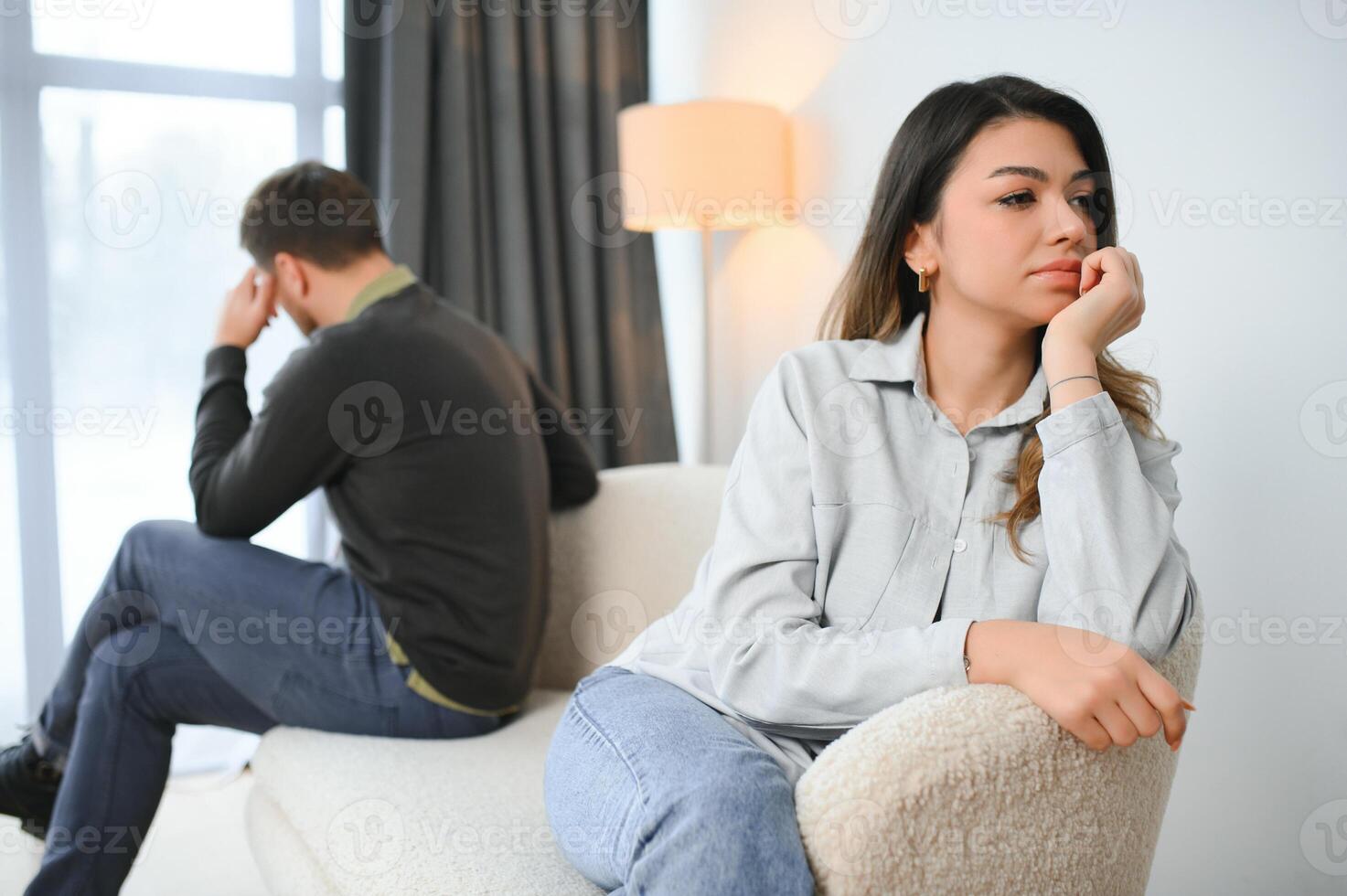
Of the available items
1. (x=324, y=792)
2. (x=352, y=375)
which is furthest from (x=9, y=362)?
(x=324, y=792)

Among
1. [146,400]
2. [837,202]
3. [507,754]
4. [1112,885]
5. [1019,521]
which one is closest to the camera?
[1112,885]

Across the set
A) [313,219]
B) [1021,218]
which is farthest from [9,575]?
[1021,218]

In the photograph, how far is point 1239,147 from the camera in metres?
1.43

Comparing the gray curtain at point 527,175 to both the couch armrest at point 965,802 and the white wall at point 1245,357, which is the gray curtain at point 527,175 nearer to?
the white wall at point 1245,357

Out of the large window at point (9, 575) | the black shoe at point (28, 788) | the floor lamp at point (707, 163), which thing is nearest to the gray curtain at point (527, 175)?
the floor lamp at point (707, 163)

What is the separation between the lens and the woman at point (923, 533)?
973mm

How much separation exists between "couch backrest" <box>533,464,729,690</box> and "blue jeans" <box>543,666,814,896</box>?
0.58 meters

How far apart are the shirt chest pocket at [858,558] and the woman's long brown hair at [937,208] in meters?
0.11

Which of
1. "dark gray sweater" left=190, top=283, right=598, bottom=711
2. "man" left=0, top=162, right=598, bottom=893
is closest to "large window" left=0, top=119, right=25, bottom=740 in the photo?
"man" left=0, top=162, right=598, bottom=893

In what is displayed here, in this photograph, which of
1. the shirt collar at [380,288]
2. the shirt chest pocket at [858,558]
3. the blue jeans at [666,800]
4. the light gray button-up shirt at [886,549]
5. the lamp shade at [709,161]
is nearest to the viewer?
the blue jeans at [666,800]

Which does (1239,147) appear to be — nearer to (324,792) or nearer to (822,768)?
(822,768)

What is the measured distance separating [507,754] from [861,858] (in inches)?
32.5

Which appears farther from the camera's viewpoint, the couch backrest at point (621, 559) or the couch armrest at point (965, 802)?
the couch backrest at point (621, 559)

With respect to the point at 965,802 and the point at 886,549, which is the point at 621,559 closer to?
the point at 886,549
